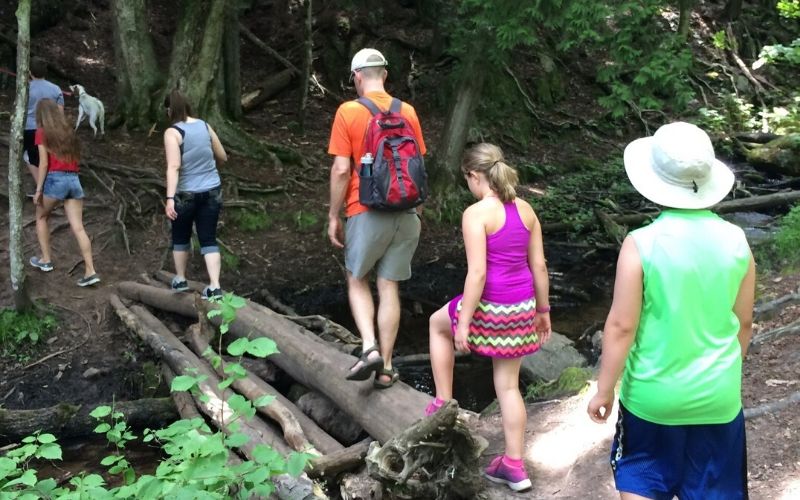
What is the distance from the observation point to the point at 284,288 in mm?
8961

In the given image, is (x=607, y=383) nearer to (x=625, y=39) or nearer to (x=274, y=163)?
(x=625, y=39)

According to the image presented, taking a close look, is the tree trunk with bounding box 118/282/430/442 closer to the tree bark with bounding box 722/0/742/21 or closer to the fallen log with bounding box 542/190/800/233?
the fallen log with bounding box 542/190/800/233

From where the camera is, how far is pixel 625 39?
25.5 ft

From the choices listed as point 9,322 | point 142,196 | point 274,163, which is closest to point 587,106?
point 274,163

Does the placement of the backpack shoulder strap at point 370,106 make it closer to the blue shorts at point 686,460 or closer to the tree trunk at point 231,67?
the blue shorts at point 686,460

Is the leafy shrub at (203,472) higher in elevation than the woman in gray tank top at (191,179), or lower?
lower

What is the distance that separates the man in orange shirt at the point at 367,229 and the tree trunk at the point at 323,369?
155 mm

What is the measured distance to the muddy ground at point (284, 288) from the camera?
4191mm

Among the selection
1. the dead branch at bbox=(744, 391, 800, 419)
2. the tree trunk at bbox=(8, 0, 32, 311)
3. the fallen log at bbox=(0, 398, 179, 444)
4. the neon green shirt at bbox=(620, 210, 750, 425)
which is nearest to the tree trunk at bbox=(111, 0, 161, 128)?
the tree trunk at bbox=(8, 0, 32, 311)

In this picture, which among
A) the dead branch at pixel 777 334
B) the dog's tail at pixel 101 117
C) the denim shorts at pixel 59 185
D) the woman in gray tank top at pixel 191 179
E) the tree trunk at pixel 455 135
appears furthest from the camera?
the tree trunk at pixel 455 135

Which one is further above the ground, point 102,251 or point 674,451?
point 674,451

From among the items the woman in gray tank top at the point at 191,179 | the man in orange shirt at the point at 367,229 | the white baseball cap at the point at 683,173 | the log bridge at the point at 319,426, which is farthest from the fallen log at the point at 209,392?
the white baseball cap at the point at 683,173

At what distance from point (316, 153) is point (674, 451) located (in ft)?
35.5

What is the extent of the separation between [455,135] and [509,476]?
8.59 meters
